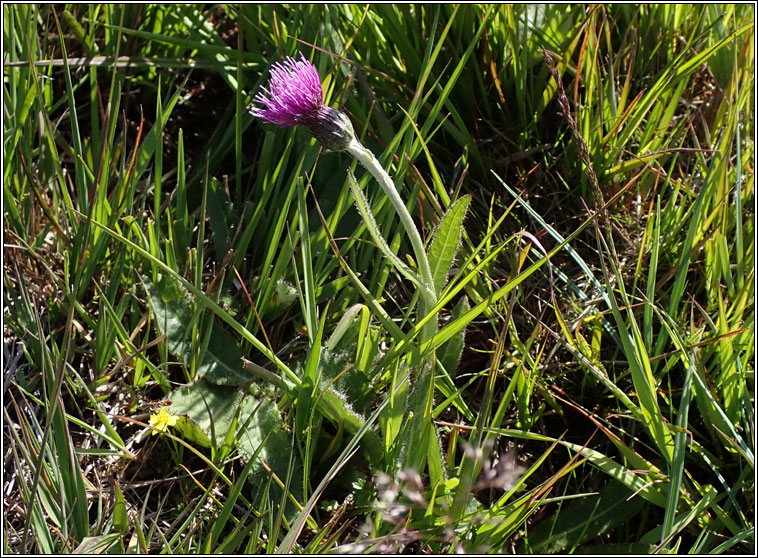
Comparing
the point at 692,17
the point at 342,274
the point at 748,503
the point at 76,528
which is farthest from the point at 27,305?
the point at 692,17

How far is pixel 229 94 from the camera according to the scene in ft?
5.95

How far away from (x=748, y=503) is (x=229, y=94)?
4.77 ft

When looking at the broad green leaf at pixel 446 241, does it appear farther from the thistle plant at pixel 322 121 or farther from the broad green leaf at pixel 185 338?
the broad green leaf at pixel 185 338

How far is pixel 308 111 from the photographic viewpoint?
1.04 m

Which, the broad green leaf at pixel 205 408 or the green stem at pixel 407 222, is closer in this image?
the green stem at pixel 407 222

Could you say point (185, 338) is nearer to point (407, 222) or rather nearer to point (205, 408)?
point (205, 408)

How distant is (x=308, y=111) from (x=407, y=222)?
0.22 metres

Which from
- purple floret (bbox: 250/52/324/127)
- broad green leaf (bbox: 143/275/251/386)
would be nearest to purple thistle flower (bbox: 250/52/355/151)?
purple floret (bbox: 250/52/324/127)

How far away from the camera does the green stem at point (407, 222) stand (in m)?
1.04

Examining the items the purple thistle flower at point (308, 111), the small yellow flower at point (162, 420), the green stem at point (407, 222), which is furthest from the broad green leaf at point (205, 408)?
the purple thistle flower at point (308, 111)

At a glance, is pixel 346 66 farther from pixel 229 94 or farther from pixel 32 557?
pixel 32 557

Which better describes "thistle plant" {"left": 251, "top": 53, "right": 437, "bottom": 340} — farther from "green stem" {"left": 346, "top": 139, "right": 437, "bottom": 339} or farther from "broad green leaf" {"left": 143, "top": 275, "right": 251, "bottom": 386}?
"broad green leaf" {"left": 143, "top": 275, "right": 251, "bottom": 386}

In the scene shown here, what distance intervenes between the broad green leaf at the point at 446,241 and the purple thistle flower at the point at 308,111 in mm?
213

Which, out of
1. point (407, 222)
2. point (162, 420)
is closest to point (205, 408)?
point (162, 420)
